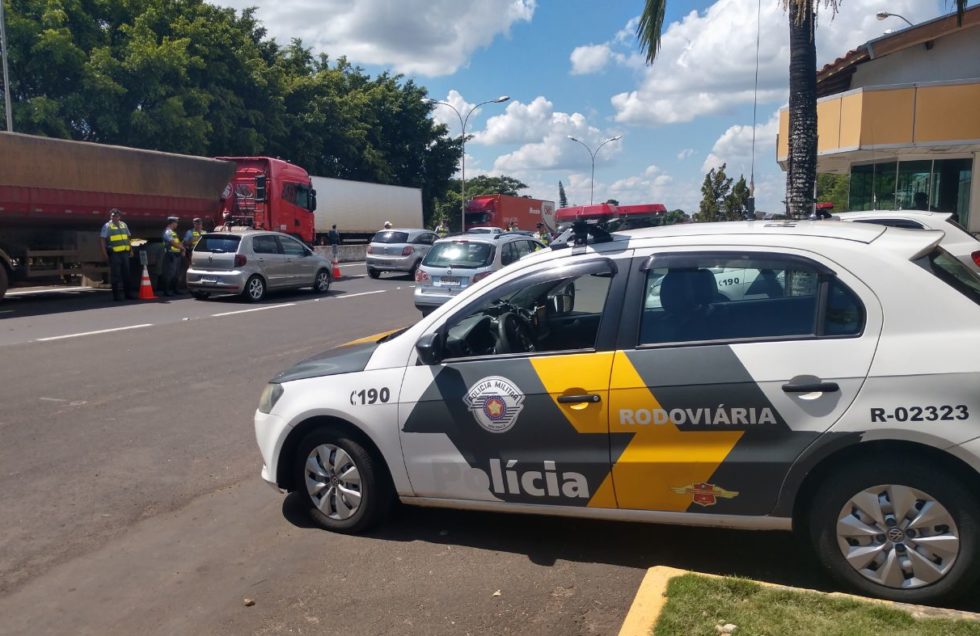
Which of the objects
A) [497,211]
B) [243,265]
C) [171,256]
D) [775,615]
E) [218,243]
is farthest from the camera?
[497,211]

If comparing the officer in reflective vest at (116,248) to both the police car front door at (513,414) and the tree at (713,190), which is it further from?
the tree at (713,190)

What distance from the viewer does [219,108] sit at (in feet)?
108

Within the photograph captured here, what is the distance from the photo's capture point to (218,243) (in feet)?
55.7

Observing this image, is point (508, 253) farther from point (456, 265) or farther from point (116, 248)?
point (116, 248)

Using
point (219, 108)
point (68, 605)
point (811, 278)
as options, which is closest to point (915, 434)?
point (811, 278)

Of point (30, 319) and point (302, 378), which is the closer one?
point (302, 378)

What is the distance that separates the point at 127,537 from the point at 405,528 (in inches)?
64.6

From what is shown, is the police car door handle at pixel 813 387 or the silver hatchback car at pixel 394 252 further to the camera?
the silver hatchback car at pixel 394 252

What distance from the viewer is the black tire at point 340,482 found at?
444cm

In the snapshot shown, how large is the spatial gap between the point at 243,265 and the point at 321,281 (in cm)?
288

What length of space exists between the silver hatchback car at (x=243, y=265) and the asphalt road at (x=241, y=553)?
9.47m

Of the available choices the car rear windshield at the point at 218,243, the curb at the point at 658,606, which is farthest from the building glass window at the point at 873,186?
the curb at the point at 658,606

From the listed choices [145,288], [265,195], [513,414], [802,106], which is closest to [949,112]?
[802,106]

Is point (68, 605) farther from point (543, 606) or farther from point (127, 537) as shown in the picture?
point (543, 606)
